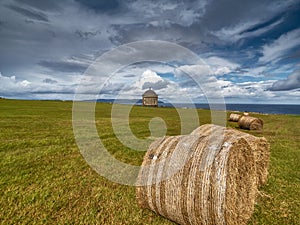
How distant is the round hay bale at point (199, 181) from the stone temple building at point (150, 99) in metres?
79.1

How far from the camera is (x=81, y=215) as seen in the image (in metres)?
4.99

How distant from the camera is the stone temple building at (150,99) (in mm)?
84750

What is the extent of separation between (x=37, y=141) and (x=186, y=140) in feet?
34.4

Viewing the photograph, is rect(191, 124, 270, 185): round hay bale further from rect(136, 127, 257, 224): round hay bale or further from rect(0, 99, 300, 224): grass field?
rect(136, 127, 257, 224): round hay bale

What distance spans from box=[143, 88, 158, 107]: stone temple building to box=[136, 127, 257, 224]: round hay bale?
259 ft

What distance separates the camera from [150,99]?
281ft

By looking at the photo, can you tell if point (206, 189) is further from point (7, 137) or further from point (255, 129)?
point (255, 129)

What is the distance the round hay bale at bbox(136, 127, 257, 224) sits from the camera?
4.02 meters

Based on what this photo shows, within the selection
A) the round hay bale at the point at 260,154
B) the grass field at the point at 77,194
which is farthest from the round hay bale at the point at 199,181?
the round hay bale at the point at 260,154

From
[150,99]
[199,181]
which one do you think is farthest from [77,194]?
[150,99]

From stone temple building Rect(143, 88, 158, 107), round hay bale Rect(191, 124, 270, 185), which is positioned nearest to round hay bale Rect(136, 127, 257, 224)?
round hay bale Rect(191, 124, 270, 185)

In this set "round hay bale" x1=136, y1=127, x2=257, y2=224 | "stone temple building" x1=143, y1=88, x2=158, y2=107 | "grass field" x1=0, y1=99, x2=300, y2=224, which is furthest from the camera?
"stone temple building" x1=143, y1=88, x2=158, y2=107

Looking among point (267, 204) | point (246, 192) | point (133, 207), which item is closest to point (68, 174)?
point (133, 207)

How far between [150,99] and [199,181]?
81812 millimetres
